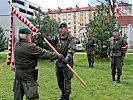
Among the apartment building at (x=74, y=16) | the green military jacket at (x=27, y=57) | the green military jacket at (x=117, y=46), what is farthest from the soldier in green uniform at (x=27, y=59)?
the apartment building at (x=74, y=16)

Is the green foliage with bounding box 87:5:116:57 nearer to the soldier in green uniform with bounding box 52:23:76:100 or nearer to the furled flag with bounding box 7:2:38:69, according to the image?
the soldier in green uniform with bounding box 52:23:76:100

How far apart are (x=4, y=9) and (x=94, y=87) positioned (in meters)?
59.9

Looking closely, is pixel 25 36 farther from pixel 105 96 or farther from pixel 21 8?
pixel 21 8

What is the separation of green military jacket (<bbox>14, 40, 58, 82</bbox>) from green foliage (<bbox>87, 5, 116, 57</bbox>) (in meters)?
16.5

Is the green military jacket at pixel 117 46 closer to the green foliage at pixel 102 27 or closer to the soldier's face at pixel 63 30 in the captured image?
the soldier's face at pixel 63 30

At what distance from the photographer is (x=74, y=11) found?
144 meters

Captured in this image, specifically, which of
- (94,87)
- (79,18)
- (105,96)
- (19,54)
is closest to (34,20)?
(94,87)

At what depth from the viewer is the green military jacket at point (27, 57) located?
5910 mm

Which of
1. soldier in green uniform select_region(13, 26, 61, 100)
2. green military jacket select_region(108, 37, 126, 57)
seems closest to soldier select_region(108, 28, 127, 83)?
green military jacket select_region(108, 37, 126, 57)

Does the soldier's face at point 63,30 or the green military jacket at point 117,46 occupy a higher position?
the soldier's face at point 63,30

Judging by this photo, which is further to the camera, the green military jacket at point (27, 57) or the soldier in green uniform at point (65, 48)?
the soldier in green uniform at point (65, 48)

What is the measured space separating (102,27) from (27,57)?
55.1 ft

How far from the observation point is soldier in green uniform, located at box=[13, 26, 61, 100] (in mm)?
5918

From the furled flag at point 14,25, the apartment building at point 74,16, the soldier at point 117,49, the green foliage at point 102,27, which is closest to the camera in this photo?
the furled flag at point 14,25
